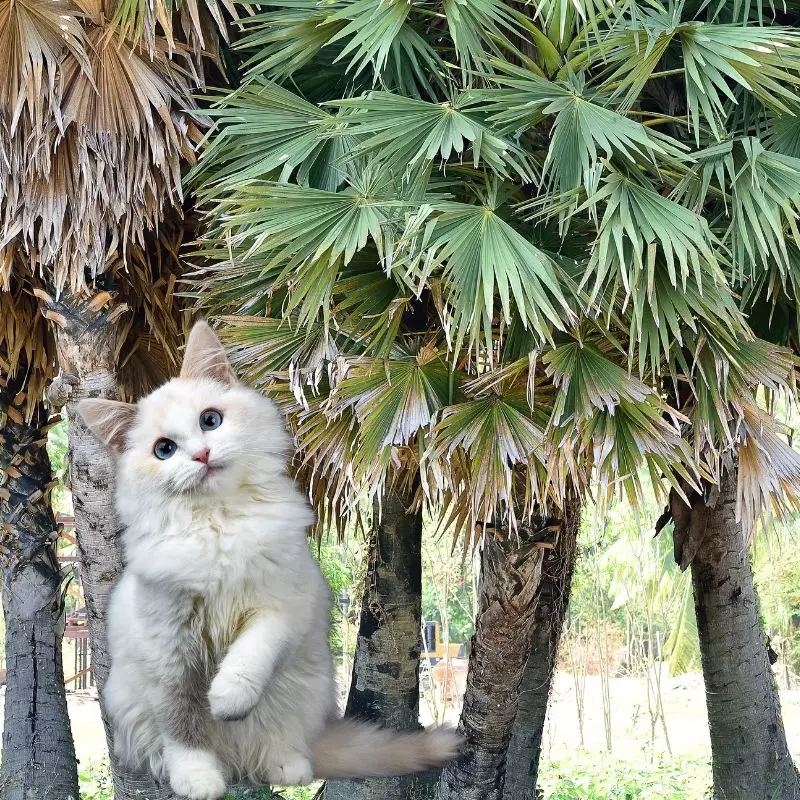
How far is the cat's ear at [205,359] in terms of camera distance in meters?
2.46

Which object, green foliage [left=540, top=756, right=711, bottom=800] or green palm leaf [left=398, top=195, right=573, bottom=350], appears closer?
green palm leaf [left=398, top=195, right=573, bottom=350]

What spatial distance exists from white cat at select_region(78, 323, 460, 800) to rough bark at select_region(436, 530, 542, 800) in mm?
2337

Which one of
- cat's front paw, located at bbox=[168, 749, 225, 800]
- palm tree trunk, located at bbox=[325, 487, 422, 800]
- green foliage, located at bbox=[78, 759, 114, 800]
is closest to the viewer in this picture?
cat's front paw, located at bbox=[168, 749, 225, 800]

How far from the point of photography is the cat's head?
2275mm

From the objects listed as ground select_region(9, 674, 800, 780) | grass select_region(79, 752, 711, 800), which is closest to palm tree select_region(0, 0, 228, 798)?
grass select_region(79, 752, 711, 800)

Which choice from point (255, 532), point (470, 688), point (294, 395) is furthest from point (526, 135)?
point (470, 688)

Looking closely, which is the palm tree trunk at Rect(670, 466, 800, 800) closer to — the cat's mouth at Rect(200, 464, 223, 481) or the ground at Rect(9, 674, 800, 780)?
the ground at Rect(9, 674, 800, 780)

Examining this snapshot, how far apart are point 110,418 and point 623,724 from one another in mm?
13461

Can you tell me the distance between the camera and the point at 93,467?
10.9ft

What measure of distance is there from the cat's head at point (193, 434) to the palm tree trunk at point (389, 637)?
12.0ft

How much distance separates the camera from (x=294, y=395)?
411 cm

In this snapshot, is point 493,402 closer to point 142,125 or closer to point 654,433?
point 654,433

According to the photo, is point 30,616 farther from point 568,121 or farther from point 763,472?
Answer: point 568,121

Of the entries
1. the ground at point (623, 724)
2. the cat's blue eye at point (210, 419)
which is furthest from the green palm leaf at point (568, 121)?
the ground at point (623, 724)
